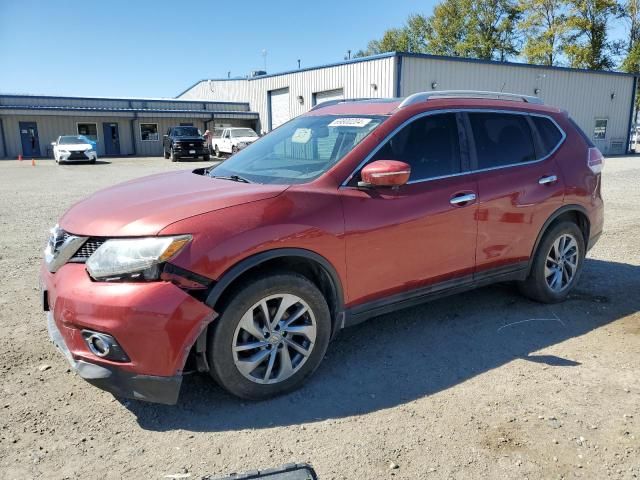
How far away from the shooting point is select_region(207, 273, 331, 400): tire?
2857mm

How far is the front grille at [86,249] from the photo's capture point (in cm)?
Answer: 282

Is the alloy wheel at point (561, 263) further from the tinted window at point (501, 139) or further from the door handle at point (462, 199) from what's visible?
the door handle at point (462, 199)

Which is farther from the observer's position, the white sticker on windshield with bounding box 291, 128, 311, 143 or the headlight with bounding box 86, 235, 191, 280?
the white sticker on windshield with bounding box 291, 128, 311, 143

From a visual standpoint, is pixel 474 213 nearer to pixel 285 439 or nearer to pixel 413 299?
pixel 413 299

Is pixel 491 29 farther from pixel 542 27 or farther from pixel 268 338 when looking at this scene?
pixel 268 338

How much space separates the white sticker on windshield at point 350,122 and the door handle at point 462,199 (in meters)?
0.85

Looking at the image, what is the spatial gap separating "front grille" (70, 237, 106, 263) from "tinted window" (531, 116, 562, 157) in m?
3.64

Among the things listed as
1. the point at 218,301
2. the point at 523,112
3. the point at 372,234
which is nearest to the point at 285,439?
the point at 218,301

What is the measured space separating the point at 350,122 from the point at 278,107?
30.7 meters

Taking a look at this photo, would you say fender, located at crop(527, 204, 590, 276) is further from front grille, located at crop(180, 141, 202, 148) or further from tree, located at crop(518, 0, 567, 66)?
tree, located at crop(518, 0, 567, 66)

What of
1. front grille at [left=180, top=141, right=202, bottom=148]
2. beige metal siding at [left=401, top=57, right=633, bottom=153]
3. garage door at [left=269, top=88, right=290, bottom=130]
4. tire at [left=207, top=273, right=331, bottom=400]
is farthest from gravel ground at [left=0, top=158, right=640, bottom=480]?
garage door at [left=269, top=88, right=290, bottom=130]

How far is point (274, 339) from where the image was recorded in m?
3.05

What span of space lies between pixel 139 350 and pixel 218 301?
479mm

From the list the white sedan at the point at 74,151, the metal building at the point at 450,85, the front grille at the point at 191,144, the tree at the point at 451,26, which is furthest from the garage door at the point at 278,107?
the tree at the point at 451,26
